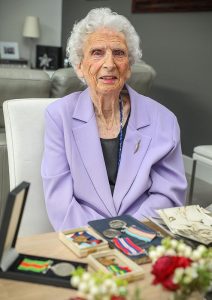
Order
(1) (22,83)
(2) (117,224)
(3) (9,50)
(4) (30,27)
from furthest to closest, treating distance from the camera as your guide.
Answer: (3) (9,50) → (4) (30,27) → (1) (22,83) → (2) (117,224)

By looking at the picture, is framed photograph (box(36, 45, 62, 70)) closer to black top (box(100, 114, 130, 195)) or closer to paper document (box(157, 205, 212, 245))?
black top (box(100, 114, 130, 195))

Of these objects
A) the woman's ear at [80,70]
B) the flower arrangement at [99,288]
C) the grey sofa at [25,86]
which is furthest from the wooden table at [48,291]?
the grey sofa at [25,86]

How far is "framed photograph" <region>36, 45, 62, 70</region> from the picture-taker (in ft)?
21.3

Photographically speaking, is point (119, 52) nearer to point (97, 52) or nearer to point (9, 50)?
point (97, 52)

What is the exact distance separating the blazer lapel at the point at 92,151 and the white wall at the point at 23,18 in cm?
534

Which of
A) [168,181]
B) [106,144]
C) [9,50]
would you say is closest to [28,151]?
[106,144]

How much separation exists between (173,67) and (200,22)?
1.79ft

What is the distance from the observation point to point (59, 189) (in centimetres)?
148

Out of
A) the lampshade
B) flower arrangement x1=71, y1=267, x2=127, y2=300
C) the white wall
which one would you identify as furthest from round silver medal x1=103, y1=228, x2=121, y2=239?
the white wall

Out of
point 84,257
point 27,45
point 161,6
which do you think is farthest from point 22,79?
point 27,45

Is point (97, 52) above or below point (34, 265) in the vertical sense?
above

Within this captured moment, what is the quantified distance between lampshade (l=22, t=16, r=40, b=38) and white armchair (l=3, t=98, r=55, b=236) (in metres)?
4.99

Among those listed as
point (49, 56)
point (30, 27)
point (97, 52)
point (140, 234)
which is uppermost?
point (97, 52)

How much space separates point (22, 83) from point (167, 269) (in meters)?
1.88
